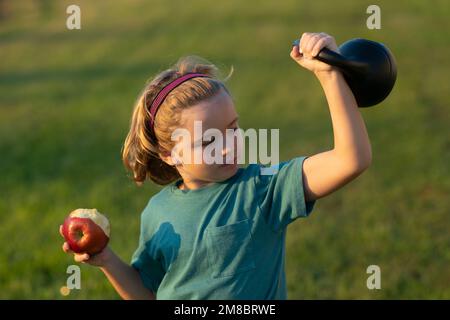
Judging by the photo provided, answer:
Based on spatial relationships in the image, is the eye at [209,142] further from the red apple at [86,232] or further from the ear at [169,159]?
the red apple at [86,232]

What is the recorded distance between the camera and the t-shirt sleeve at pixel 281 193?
2658mm

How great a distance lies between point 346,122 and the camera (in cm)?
242

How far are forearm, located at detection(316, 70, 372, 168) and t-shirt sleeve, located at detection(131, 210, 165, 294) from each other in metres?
0.88

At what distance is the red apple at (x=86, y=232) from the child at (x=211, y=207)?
34 millimetres

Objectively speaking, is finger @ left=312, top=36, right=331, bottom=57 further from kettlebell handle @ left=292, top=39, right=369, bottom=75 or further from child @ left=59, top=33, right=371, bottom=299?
child @ left=59, top=33, right=371, bottom=299

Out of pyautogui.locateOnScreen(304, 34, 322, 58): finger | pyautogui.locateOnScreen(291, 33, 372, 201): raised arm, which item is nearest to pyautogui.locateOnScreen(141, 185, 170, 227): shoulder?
pyautogui.locateOnScreen(291, 33, 372, 201): raised arm

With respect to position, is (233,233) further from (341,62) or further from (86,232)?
(341,62)

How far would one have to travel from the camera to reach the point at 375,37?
13.6 meters

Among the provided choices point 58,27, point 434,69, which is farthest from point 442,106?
point 58,27

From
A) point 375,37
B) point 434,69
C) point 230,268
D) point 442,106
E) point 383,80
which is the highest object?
point 375,37

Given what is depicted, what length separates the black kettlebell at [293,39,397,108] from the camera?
246cm

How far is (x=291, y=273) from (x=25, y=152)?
3909mm

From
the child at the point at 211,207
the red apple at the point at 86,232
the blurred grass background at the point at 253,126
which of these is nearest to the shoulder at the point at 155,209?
the child at the point at 211,207
